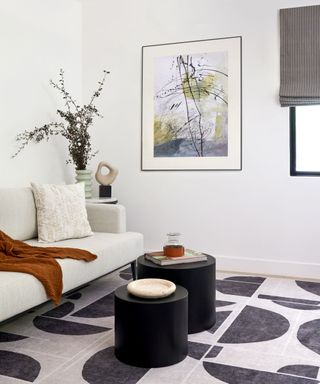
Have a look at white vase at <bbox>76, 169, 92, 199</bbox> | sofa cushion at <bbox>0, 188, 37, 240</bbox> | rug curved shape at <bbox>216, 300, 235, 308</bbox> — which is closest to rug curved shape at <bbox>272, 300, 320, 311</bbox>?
rug curved shape at <bbox>216, 300, 235, 308</bbox>

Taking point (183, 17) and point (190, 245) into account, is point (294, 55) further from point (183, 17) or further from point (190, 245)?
point (190, 245)

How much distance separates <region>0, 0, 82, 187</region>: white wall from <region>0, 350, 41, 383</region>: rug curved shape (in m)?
1.75

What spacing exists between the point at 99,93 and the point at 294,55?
1.93 meters

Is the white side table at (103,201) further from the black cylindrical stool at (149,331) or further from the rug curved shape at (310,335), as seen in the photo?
the rug curved shape at (310,335)

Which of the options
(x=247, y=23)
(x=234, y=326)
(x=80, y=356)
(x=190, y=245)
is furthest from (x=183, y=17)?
(x=80, y=356)

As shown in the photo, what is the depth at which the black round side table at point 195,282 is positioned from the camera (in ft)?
8.58

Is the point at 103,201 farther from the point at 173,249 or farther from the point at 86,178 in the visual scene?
the point at 173,249

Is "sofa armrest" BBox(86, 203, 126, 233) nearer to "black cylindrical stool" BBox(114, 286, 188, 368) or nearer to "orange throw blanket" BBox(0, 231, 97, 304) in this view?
"orange throw blanket" BBox(0, 231, 97, 304)

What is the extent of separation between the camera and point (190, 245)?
4.42 meters

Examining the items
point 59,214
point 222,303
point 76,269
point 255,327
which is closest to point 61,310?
point 76,269

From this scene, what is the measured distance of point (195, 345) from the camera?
8.09ft

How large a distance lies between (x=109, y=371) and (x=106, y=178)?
2.47 metres

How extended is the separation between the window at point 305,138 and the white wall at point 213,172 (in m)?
0.07

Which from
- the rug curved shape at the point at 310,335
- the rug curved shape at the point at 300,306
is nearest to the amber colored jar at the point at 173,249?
the rug curved shape at the point at 310,335
